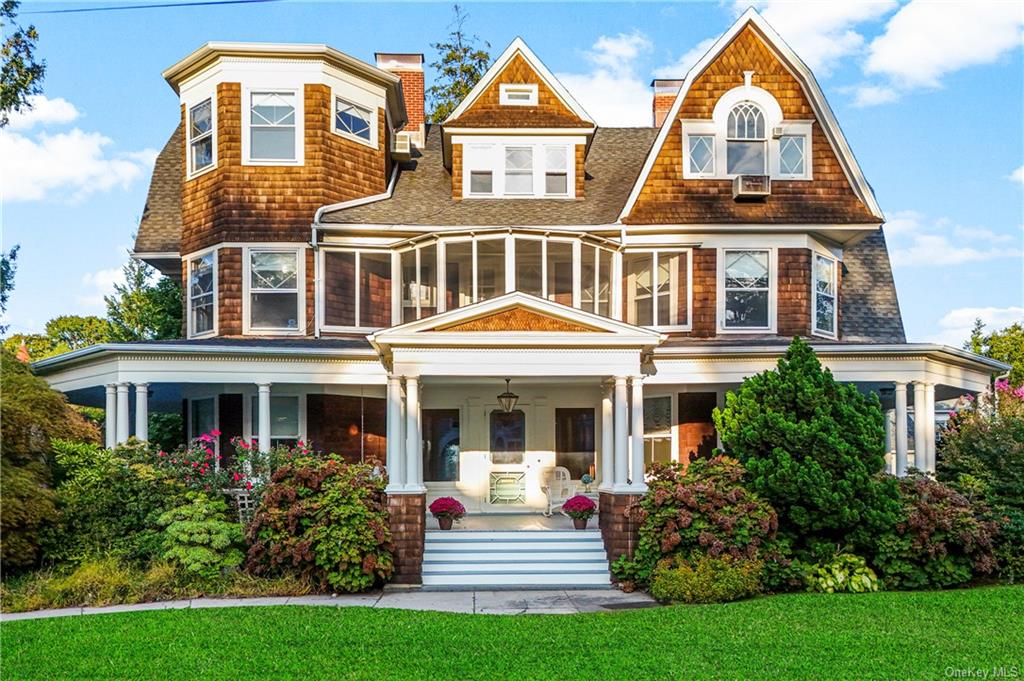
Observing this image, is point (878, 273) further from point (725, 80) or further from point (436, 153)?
point (436, 153)

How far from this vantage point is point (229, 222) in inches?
695

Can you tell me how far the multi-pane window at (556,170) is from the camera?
19234 mm

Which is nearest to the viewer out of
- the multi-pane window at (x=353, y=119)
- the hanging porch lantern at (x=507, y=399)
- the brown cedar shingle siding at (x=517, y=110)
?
the hanging porch lantern at (x=507, y=399)

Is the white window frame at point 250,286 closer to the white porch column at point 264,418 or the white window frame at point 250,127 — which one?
the white window frame at point 250,127

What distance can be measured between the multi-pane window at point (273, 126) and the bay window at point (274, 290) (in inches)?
75.5

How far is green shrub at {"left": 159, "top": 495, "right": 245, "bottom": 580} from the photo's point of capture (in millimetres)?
12844

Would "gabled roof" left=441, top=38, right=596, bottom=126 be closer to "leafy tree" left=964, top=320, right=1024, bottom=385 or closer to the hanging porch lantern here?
the hanging porch lantern

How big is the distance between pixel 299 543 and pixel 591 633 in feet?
15.3

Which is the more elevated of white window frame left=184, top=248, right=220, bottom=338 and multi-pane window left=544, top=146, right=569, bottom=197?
multi-pane window left=544, top=146, right=569, bottom=197

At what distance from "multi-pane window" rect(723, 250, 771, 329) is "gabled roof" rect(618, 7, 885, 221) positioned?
7.32 feet

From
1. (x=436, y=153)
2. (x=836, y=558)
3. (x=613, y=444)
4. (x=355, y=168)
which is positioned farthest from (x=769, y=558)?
(x=436, y=153)

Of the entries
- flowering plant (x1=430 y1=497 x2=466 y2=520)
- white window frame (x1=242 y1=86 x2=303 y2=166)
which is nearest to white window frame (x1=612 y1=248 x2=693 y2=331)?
flowering plant (x1=430 y1=497 x2=466 y2=520)

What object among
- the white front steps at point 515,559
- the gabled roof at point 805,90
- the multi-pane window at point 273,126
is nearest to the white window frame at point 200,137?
the multi-pane window at point 273,126

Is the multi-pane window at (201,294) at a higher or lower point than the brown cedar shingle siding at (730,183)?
lower
